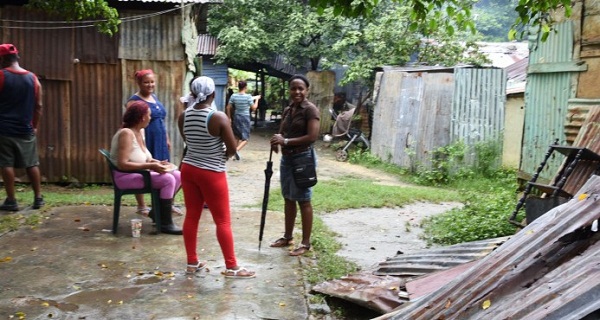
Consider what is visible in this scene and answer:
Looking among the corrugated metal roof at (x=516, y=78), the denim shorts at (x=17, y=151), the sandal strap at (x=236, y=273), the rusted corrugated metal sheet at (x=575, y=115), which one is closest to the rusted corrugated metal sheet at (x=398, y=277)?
the sandal strap at (x=236, y=273)

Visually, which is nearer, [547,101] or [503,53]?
[547,101]

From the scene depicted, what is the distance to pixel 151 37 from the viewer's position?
8.99 meters

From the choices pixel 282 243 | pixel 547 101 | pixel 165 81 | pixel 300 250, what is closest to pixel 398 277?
pixel 300 250

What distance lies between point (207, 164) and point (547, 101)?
453 cm

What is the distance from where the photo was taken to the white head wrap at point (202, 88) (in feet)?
15.9

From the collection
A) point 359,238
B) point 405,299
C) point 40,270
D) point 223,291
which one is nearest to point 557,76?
point 359,238

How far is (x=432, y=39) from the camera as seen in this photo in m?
17.7

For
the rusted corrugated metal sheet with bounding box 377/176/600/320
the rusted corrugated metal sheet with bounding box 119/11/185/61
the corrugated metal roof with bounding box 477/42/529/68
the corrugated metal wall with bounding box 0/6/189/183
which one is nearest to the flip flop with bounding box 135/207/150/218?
the corrugated metal wall with bounding box 0/6/189/183

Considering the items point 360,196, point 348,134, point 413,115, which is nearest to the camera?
point 360,196

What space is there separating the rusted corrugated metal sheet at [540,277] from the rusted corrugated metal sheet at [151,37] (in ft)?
22.0

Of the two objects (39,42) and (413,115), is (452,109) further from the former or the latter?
(39,42)

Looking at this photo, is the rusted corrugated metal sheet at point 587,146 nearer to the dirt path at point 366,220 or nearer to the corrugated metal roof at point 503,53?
the dirt path at point 366,220

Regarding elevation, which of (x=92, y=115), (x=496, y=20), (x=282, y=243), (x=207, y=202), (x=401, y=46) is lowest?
(x=282, y=243)

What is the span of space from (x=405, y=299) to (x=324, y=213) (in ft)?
13.6
